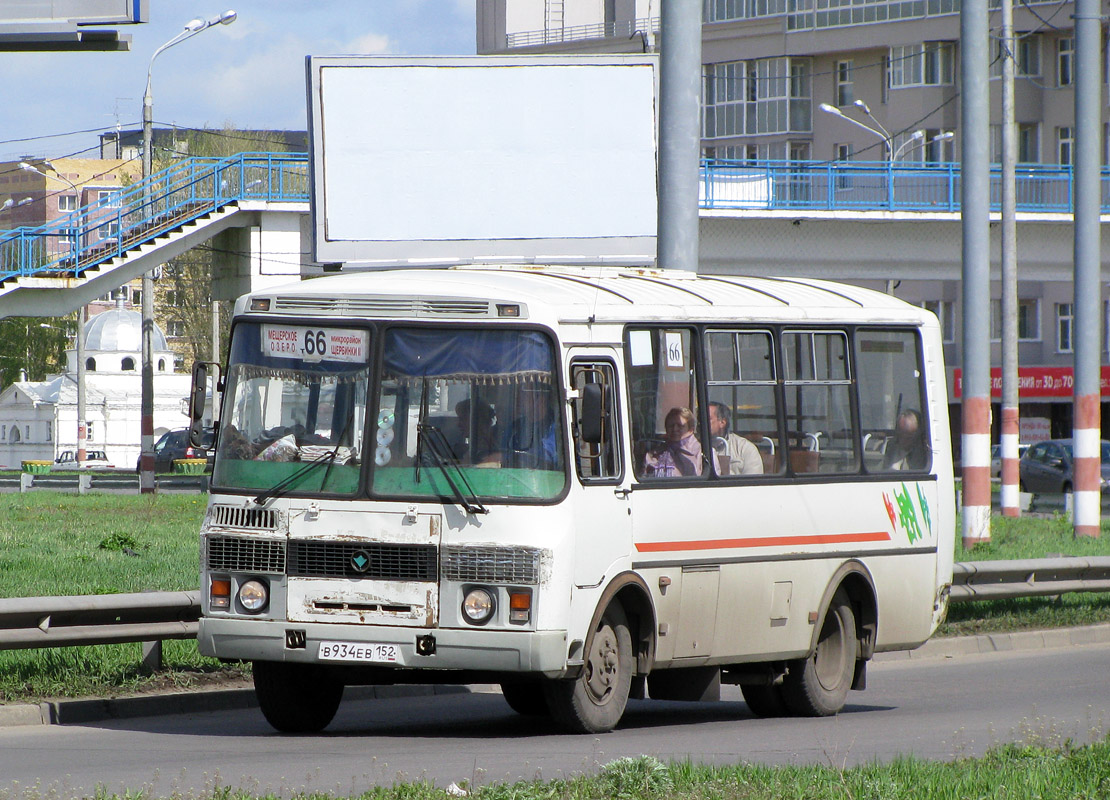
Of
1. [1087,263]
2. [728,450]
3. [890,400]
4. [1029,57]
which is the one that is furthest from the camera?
[1029,57]

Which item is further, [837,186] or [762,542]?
[837,186]

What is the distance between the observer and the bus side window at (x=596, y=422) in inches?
380

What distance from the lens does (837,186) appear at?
33.6 metres

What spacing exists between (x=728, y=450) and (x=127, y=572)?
824cm

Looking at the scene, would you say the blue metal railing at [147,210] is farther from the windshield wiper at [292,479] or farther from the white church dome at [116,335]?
the white church dome at [116,335]

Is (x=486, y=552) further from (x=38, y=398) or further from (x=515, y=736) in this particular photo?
(x=38, y=398)

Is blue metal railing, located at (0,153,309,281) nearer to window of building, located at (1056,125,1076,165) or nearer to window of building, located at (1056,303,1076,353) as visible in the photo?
window of building, located at (1056,125,1076,165)

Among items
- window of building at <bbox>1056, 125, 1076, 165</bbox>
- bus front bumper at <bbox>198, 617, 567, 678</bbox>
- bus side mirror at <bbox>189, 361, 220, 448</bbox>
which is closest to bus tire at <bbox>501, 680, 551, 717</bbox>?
bus front bumper at <bbox>198, 617, 567, 678</bbox>

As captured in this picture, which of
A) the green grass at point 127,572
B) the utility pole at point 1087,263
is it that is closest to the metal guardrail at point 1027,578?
the green grass at point 127,572

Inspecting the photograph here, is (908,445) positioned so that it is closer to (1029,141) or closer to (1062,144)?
(1062,144)

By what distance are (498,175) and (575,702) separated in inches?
264

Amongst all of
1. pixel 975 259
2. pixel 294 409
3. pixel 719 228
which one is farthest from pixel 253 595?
pixel 719 228

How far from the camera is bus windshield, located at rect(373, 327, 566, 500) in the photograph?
31.9 feet

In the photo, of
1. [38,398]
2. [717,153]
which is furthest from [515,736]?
[38,398]
